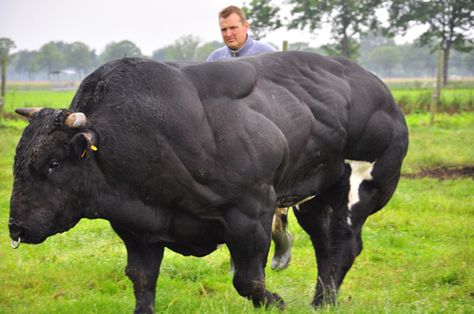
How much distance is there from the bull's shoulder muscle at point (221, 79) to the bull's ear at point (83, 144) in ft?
2.82

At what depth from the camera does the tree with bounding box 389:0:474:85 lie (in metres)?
46.3

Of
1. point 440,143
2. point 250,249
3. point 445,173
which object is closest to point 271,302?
point 250,249

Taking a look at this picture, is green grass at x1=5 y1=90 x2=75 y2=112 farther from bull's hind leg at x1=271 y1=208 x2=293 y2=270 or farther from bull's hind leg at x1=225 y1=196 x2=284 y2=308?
bull's hind leg at x1=225 y1=196 x2=284 y2=308

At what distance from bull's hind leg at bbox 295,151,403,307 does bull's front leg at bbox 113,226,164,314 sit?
141 centimetres

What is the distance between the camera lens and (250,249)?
520 cm

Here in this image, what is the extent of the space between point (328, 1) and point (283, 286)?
3924 centimetres

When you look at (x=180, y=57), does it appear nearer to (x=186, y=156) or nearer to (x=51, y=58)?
(x=51, y=58)

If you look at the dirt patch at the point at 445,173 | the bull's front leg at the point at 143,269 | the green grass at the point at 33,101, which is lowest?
the green grass at the point at 33,101

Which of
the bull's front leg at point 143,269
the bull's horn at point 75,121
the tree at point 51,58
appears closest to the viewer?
the bull's horn at point 75,121

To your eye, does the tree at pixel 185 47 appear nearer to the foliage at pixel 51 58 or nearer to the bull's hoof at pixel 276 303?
the foliage at pixel 51 58

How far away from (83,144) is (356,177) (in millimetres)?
2617

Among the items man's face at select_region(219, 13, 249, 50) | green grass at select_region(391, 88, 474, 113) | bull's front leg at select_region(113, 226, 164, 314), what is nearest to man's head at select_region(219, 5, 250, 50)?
man's face at select_region(219, 13, 249, 50)

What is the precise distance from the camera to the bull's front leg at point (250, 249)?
5102 mm

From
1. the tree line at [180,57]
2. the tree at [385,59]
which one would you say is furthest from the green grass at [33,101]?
the tree at [385,59]
